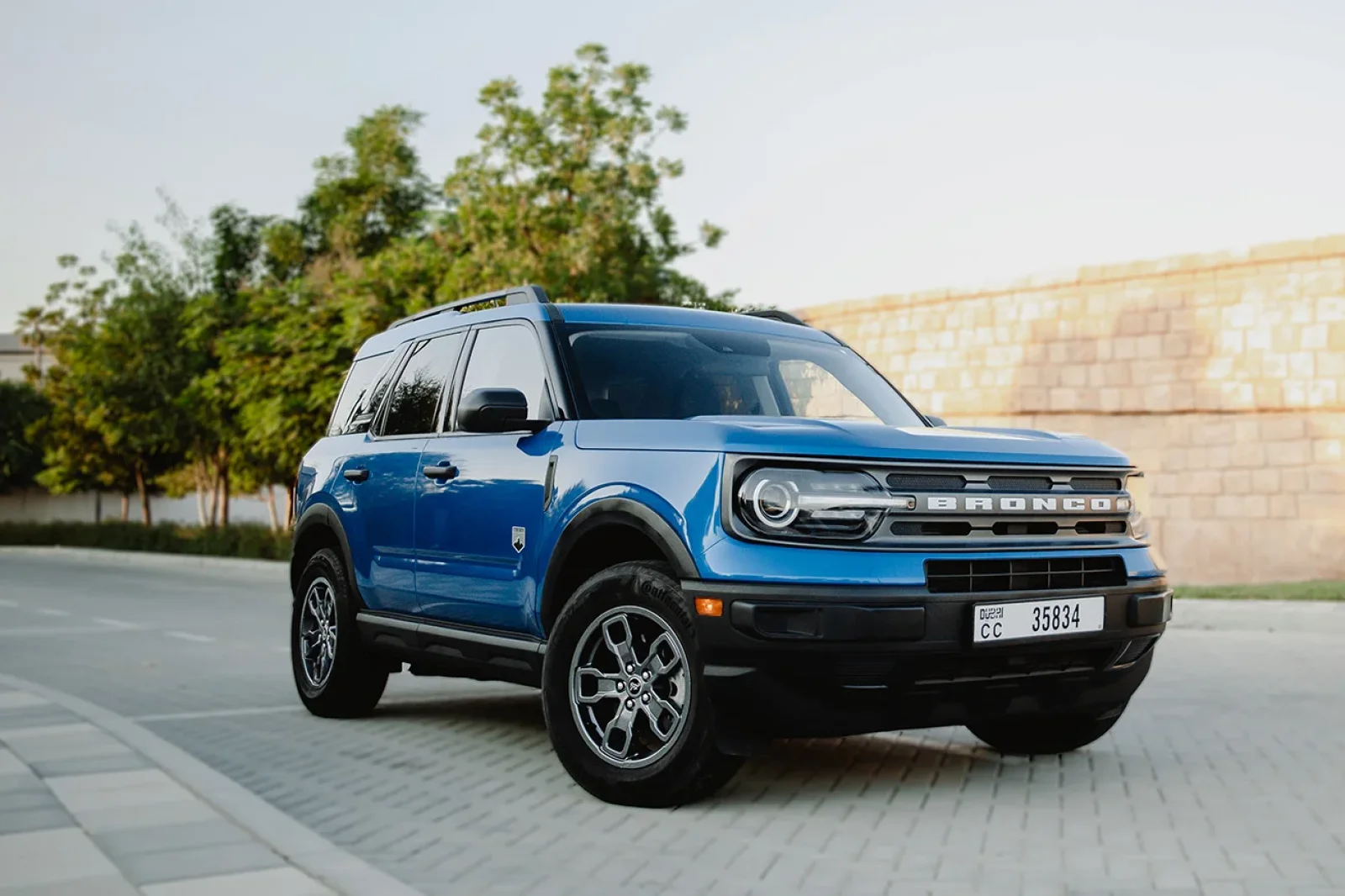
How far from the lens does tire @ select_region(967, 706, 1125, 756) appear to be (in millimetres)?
6531

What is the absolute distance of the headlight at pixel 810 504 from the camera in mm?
5188

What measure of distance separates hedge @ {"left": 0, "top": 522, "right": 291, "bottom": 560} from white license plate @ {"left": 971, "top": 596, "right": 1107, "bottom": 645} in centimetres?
2851

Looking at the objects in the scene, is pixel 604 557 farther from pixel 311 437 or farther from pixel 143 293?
pixel 143 293

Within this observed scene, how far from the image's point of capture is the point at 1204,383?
19203 mm

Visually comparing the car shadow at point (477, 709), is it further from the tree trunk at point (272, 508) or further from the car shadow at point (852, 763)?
the tree trunk at point (272, 508)

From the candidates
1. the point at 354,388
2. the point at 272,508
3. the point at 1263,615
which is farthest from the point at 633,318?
the point at 272,508

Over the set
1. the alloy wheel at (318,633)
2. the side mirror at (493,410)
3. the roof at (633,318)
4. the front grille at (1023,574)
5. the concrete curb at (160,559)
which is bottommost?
the concrete curb at (160,559)

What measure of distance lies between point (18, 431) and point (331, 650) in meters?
68.1

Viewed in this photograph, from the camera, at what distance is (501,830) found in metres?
5.31

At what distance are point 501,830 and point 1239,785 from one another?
118 inches

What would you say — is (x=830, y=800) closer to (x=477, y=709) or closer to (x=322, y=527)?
(x=477, y=709)

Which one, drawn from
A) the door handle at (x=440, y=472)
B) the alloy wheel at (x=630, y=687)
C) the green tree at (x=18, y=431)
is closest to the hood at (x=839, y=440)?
the alloy wheel at (x=630, y=687)

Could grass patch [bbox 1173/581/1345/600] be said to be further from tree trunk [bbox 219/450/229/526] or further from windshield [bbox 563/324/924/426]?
tree trunk [bbox 219/450/229/526]

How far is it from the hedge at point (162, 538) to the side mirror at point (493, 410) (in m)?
27.4
